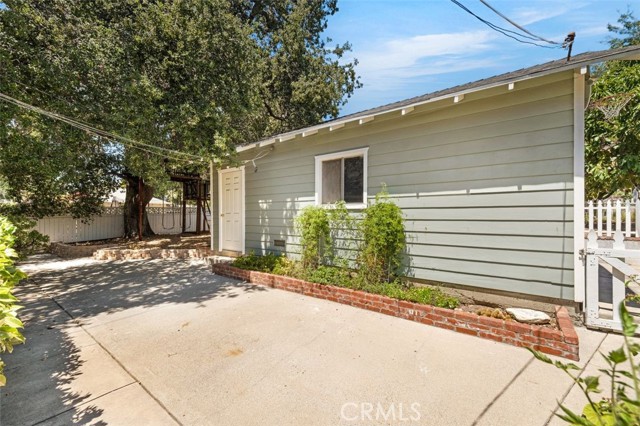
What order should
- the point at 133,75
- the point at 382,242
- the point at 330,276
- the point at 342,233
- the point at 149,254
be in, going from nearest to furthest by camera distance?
the point at 382,242, the point at 330,276, the point at 342,233, the point at 133,75, the point at 149,254

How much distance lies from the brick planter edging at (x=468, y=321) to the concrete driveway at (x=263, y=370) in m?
0.13

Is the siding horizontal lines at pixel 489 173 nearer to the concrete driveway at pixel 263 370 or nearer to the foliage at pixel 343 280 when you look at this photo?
the foliage at pixel 343 280

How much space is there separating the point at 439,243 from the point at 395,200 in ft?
3.04

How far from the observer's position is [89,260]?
8109mm

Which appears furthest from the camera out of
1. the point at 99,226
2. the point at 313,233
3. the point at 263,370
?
the point at 99,226

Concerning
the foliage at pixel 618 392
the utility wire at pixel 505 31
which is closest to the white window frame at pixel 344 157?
A: the utility wire at pixel 505 31

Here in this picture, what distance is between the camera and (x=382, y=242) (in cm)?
419

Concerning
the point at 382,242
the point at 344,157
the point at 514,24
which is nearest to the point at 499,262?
the point at 382,242

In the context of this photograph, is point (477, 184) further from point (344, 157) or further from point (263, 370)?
point (263, 370)

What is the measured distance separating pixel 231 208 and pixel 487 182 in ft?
20.2

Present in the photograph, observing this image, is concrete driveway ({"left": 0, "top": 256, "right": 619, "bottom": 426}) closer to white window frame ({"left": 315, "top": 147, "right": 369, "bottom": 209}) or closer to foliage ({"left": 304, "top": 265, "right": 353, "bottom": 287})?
foliage ({"left": 304, "top": 265, "right": 353, "bottom": 287})

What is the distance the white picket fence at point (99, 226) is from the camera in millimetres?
10805

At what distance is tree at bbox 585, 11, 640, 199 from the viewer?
23.9ft

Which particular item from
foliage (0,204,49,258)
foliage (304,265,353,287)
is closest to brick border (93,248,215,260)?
foliage (0,204,49,258)
